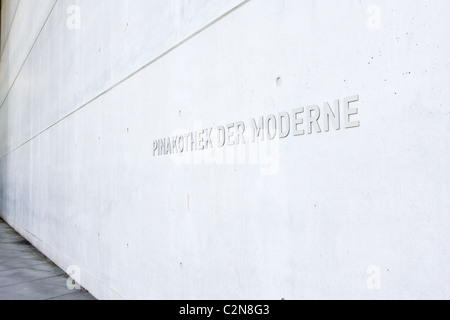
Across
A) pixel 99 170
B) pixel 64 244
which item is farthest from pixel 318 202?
pixel 64 244

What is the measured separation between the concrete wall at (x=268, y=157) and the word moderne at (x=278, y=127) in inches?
1.1

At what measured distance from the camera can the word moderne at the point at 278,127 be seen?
5.97ft

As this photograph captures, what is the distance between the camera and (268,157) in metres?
2.24

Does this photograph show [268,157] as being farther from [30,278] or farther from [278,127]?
[30,278]

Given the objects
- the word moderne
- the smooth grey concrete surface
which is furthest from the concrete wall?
the smooth grey concrete surface

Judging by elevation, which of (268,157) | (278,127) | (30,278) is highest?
(278,127)

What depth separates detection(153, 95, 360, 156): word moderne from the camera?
71.6 inches

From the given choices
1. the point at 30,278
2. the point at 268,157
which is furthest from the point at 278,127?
the point at 30,278

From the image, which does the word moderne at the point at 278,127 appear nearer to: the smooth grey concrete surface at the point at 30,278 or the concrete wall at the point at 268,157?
the concrete wall at the point at 268,157

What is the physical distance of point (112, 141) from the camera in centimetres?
449

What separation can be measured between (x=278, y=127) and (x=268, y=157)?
0.18 metres

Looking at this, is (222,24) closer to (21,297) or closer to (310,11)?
(310,11)

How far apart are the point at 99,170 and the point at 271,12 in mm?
3289

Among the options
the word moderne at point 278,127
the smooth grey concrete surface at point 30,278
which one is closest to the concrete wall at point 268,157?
the word moderne at point 278,127
